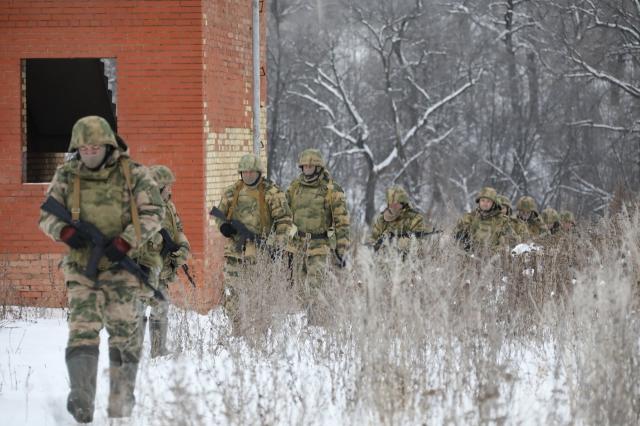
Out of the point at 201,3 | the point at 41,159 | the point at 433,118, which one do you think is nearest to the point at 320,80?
the point at 433,118

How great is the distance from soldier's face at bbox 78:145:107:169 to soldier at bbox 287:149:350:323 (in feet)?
14.2

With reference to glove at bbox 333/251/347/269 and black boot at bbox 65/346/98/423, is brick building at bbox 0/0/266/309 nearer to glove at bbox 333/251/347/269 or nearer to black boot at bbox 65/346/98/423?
glove at bbox 333/251/347/269

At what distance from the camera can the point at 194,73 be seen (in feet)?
37.9

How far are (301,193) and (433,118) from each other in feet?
106

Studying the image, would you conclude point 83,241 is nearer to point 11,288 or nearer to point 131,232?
point 131,232

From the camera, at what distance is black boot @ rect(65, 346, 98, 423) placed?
5652 mm

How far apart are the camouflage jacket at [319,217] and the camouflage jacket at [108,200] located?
426cm

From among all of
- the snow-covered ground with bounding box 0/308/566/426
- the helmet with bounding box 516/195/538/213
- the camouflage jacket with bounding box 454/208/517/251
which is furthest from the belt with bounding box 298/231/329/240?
the helmet with bounding box 516/195/538/213

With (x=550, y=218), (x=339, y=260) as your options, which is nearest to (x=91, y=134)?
(x=339, y=260)

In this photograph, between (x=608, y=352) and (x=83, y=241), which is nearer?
(x=608, y=352)

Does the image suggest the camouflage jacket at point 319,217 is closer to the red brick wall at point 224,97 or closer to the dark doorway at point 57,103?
the red brick wall at point 224,97

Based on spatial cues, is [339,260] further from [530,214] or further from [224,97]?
[530,214]

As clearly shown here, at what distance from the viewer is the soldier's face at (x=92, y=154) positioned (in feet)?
18.8

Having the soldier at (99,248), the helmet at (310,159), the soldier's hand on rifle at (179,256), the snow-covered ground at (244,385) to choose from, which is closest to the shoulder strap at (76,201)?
the soldier at (99,248)
